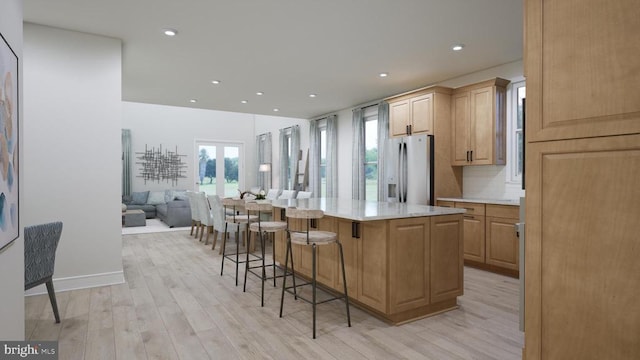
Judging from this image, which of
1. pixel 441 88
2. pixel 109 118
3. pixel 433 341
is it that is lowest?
pixel 433 341

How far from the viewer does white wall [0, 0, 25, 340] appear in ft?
5.37

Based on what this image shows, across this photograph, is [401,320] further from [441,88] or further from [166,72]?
[166,72]

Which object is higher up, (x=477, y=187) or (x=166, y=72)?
(x=166, y=72)

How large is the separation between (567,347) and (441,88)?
435cm

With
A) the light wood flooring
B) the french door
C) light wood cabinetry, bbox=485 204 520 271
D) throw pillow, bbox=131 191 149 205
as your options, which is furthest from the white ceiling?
the french door

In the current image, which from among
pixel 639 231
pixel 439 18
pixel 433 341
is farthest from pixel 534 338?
pixel 439 18

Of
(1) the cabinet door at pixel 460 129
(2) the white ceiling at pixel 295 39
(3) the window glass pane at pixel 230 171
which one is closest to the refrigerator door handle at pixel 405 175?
(1) the cabinet door at pixel 460 129

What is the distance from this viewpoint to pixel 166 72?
5098 mm

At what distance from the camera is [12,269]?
1.81 metres

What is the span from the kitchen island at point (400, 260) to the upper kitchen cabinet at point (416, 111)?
7.78ft

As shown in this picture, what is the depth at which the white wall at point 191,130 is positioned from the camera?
10312 millimetres

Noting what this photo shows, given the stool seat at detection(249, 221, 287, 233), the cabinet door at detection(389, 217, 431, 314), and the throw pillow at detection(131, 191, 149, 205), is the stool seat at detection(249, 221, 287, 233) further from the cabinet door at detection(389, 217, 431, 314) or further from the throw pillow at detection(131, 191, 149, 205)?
the throw pillow at detection(131, 191, 149, 205)

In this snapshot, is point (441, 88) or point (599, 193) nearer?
point (599, 193)

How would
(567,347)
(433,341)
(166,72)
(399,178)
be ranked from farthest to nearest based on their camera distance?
(399,178), (166,72), (433,341), (567,347)
